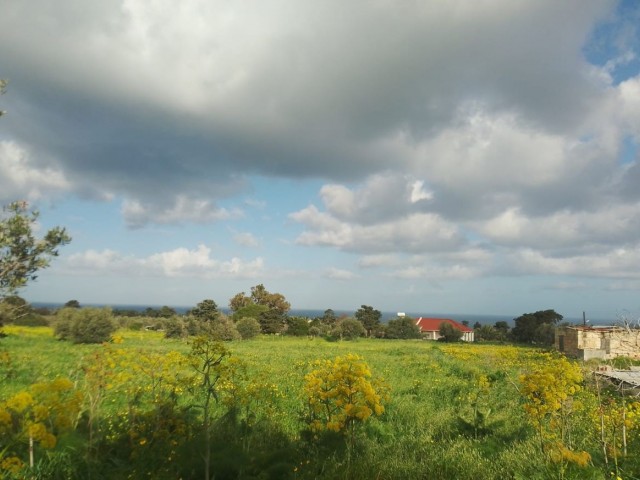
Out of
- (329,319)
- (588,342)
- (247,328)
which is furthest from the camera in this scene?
(329,319)

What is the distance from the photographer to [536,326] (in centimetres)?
6072

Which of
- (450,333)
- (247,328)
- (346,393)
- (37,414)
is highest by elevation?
(37,414)

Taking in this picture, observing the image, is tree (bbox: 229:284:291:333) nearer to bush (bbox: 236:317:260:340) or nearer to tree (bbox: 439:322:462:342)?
bush (bbox: 236:317:260:340)

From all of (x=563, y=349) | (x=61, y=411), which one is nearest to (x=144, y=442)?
(x=61, y=411)

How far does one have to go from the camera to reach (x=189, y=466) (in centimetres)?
430

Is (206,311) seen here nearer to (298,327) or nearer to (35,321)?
(298,327)

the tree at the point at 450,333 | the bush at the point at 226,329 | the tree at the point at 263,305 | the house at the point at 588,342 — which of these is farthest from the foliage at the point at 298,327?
the house at the point at 588,342

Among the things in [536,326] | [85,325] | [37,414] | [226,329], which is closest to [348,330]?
[226,329]

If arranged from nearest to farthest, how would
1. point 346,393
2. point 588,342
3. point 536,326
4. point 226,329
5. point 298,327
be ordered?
point 346,393 → point 588,342 → point 226,329 → point 298,327 → point 536,326

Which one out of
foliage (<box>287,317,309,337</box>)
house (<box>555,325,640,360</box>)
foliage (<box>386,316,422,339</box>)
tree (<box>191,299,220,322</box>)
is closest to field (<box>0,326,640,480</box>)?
house (<box>555,325,640,360</box>)

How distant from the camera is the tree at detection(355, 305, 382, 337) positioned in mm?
64875

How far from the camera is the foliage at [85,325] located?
2719 cm

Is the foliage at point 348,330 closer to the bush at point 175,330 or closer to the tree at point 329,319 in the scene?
the tree at point 329,319

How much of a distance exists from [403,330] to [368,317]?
19.9 ft
